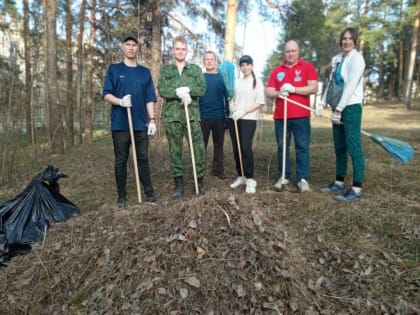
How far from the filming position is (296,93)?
3.69 metres

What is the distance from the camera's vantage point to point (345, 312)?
2.12 metres

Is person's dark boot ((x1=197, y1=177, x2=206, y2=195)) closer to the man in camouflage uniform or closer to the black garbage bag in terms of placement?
the man in camouflage uniform

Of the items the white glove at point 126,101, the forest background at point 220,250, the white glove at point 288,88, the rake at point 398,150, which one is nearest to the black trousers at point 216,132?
the forest background at point 220,250

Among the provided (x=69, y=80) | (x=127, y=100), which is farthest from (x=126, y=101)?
(x=69, y=80)

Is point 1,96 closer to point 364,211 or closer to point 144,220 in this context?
point 144,220

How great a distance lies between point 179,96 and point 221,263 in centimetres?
191

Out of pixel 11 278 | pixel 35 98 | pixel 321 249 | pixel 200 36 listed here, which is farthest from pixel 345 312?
pixel 200 36

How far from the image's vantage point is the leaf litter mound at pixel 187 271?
211 centimetres

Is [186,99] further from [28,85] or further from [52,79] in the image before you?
[52,79]

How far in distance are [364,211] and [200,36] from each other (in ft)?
20.2

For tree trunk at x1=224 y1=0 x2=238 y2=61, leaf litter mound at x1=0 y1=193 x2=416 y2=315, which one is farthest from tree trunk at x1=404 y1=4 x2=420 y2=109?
leaf litter mound at x1=0 y1=193 x2=416 y2=315

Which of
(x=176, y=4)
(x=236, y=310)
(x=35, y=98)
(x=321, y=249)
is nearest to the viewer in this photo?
(x=236, y=310)

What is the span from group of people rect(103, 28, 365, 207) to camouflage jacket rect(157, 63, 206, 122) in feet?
0.03

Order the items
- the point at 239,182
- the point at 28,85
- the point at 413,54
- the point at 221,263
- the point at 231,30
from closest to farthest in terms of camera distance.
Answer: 1. the point at 221,263
2. the point at 239,182
3. the point at 28,85
4. the point at 231,30
5. the point at 413,54
